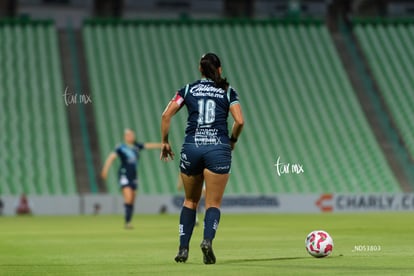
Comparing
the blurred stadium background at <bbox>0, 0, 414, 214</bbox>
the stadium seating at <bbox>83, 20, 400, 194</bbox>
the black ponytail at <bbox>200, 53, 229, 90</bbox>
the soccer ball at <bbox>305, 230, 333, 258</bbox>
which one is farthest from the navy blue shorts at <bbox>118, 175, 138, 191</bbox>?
the black ponytail at <bbox>200, 53, 229, 90</bbox>

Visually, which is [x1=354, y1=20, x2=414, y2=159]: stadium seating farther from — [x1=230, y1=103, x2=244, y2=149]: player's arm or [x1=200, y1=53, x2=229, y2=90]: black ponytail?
[x1=200, y1=53, x2=229, y2=90]: black ponytail

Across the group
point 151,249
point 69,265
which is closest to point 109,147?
point 151,249

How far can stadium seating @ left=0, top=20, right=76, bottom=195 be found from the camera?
3541 cm

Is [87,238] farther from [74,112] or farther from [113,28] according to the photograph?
[113,28]

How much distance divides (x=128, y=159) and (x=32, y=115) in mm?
13910

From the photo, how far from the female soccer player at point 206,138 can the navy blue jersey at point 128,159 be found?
12764 mm

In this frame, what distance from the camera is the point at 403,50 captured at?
4409cm

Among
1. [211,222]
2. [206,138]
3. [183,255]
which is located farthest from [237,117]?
[183,255]

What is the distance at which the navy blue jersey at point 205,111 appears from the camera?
12148 mm

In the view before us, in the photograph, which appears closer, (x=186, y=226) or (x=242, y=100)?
(x=186, y=226)

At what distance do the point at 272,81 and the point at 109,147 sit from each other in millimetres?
7786

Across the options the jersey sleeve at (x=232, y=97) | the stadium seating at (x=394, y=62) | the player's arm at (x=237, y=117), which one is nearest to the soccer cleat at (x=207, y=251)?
the player's arm at (x=237, y=117)

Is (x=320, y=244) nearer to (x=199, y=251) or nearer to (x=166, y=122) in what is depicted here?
(x=166, y=122)

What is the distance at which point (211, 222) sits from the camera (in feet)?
39.2
